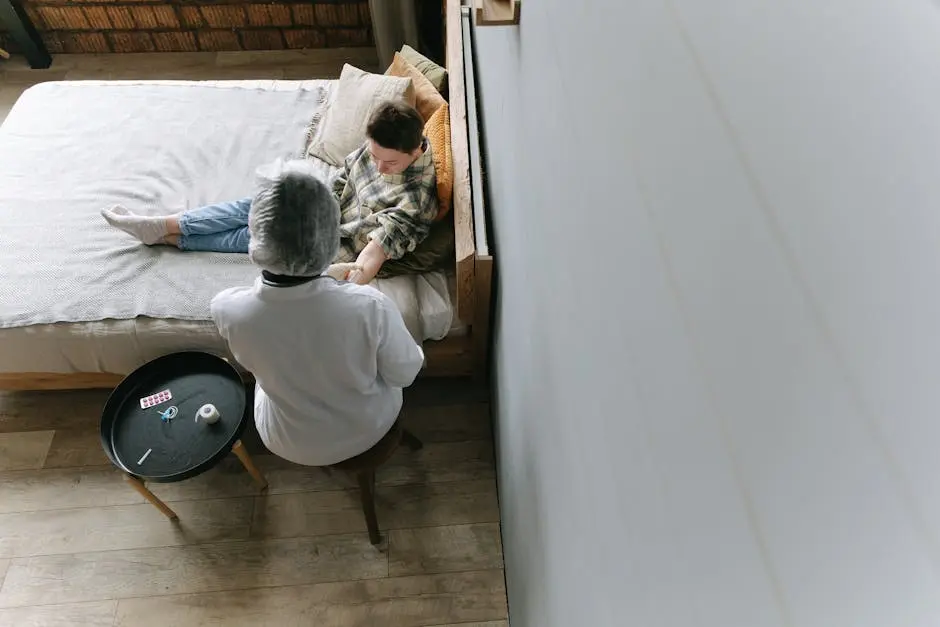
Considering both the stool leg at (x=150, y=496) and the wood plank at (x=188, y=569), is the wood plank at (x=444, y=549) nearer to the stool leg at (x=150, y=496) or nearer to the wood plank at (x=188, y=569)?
the wood plank at (x=188, y=569)

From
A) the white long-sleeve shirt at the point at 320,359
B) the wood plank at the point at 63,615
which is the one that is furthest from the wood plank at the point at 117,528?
the white long-sleeve shirt at the point at 320,359

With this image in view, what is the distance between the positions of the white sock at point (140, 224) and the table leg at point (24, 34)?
2.14m

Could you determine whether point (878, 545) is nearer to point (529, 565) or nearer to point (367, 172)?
point (529, 565)

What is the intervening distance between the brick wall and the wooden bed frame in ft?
4.68

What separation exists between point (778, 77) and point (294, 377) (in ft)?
4.23

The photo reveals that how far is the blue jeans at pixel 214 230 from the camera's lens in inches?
88.0

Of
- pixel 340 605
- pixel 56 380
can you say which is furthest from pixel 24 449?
pixel 340 605

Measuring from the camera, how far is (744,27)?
0.40 m

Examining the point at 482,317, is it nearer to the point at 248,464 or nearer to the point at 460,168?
the point at 460,168

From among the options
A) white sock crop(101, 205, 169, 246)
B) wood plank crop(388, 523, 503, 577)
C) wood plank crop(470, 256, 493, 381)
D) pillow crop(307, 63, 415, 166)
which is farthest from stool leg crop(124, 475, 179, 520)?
pillow crop(307, 63, 415, 166)

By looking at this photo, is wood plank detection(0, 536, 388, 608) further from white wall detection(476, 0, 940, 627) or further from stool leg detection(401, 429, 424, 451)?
white wall detection(476, 0, 940, 627)

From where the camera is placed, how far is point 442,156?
214 cm

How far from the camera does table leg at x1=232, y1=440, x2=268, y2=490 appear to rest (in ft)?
6.50

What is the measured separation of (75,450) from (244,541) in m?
0.77
